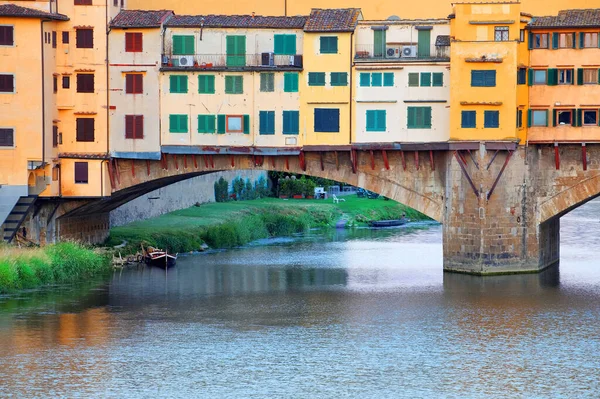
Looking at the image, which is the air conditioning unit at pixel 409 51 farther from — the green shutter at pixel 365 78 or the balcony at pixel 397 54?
the green shutter at pixel 365 78

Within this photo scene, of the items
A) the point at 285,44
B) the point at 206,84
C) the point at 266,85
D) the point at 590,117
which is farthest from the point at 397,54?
the point at 590,117

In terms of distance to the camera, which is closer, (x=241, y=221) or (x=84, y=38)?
(x=84, y=38)

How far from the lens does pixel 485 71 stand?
6456 cm

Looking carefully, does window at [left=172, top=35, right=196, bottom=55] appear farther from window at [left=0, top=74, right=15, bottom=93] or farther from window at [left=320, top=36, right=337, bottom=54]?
window at [left=0, top=74, right=15, bottom=93]

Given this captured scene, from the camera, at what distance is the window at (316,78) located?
219ft

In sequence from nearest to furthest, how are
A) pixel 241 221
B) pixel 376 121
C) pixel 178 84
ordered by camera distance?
pixel 376 121 < pixel 178 84 < pixel 241 221

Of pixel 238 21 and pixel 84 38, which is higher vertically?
pixel 238 21

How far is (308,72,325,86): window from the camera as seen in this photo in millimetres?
66625

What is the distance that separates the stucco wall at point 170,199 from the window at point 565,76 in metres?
29.1

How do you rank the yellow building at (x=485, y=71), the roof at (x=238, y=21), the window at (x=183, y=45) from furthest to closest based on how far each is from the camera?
the window at (x=183, y=45)
the roof at (x=238, y=21)
the yellow building at (x=485, y=71)

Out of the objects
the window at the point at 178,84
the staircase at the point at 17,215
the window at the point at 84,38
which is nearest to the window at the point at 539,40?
the window at the point at 178,84

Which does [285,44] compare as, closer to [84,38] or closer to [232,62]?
[232,62]

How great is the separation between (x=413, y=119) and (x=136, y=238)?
19097 millimetres

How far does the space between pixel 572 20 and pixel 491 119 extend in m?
6.29
